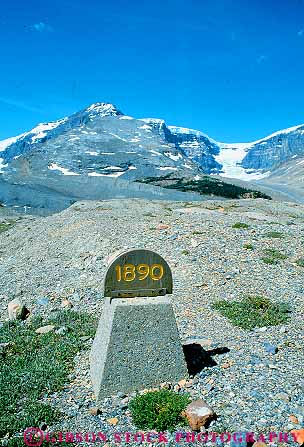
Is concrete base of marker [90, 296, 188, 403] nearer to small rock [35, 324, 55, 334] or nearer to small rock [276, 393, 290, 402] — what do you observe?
small rock [276, 393, 290, 402]

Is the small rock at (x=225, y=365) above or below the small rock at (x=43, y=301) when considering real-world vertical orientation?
below

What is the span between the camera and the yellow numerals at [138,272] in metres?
6.97

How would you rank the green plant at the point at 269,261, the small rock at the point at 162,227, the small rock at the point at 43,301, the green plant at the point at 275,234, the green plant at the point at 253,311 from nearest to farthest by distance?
the green plant at the point at 253,311 < the small rock at the point at 43,301 < the green plant at the point at 269,261 < the green plant at the point at 275,234 < the small rock at the point at 162,227

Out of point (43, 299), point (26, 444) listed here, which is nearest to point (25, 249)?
point (43, 299)

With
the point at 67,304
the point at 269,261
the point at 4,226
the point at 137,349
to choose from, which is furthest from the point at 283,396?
the point at 4,226

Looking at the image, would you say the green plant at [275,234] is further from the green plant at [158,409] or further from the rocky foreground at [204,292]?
the green plant at [158,409]

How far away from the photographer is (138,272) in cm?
704

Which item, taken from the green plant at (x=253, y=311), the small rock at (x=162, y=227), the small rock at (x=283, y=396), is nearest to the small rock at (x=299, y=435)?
the small rock at (x=283, y=396)

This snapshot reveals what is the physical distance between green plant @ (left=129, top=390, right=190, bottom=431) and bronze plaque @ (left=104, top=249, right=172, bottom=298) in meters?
1.67

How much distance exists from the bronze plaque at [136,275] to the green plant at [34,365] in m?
1.97

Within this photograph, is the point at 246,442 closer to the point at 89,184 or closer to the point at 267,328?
the point at 267,328

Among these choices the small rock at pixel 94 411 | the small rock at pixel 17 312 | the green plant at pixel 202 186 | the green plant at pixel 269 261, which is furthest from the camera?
the green plant at pixel 202 186

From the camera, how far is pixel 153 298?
720cm

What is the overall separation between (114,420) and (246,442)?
1.94m
